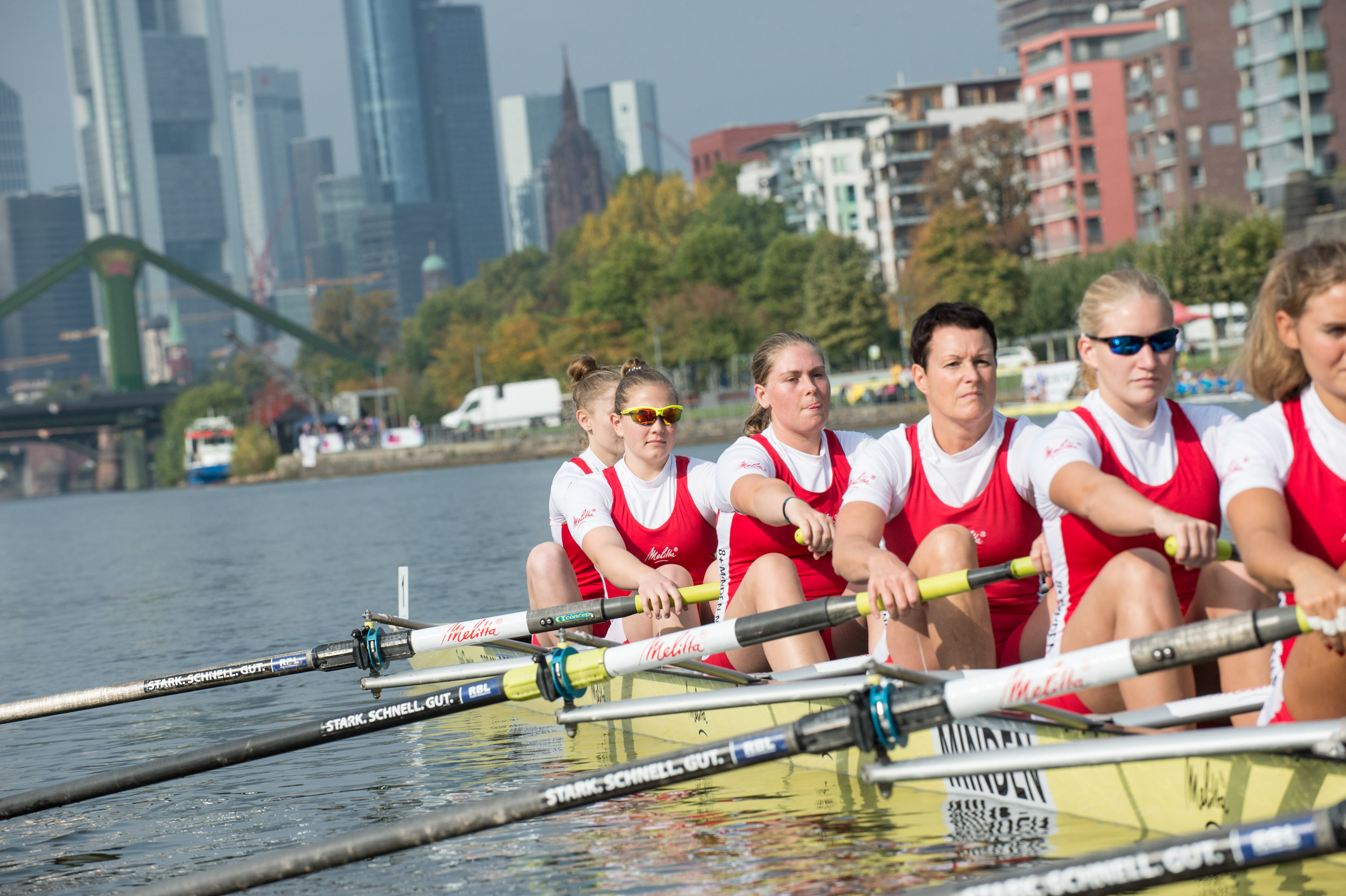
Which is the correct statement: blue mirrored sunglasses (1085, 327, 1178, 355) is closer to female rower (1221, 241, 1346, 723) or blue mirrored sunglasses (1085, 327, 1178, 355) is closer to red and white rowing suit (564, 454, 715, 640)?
female rower (1221, 241, 1346, 723)

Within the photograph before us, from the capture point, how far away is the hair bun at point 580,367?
28.7ft

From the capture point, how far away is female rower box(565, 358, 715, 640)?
276 inches

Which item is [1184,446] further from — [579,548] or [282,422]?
[282,422]

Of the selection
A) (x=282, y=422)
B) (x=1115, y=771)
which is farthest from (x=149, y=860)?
(x=282, y=422)

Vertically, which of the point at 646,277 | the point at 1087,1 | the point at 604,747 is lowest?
the point at 604,747

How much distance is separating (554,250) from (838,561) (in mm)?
135368

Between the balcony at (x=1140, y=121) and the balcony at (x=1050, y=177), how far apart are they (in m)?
6.64

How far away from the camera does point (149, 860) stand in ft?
20.6

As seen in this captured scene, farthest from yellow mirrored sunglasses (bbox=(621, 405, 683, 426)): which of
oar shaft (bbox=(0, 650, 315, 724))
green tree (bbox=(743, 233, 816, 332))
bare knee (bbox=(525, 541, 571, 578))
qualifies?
green tree (bbox=(743, 233, 816, 332))

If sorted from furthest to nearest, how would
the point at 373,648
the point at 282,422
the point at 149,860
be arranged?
the point at 282,422 < the point at 373,648 < the point at 149,860

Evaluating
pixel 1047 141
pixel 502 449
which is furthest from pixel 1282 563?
pixel 1047 141

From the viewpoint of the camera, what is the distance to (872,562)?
196 inches

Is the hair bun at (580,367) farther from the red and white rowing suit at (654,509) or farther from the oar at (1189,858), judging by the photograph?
the oar at (1189,858)

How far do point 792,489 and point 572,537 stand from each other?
2.10 meters
